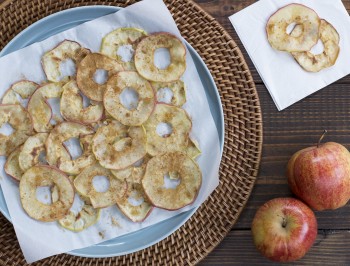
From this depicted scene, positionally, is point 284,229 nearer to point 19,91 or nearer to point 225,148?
point 225,148

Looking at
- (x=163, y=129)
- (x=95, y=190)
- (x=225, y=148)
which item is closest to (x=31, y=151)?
(x=95, y=190)

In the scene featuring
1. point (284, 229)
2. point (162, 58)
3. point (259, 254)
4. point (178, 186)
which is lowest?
point (259, 254)

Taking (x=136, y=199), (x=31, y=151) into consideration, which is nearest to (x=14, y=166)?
(x=31, y=151)

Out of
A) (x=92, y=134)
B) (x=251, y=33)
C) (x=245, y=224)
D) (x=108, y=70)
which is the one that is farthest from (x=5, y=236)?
(x=251, y=33)

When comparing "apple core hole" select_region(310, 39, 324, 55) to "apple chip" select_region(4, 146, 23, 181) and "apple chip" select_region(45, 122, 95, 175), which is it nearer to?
"apple chip" select_region(45, 122, 95, 175)

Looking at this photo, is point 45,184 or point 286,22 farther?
point 286,22

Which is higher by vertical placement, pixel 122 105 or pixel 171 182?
pixel 122 105

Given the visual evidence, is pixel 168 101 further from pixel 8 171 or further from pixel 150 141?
pixel 8 171
